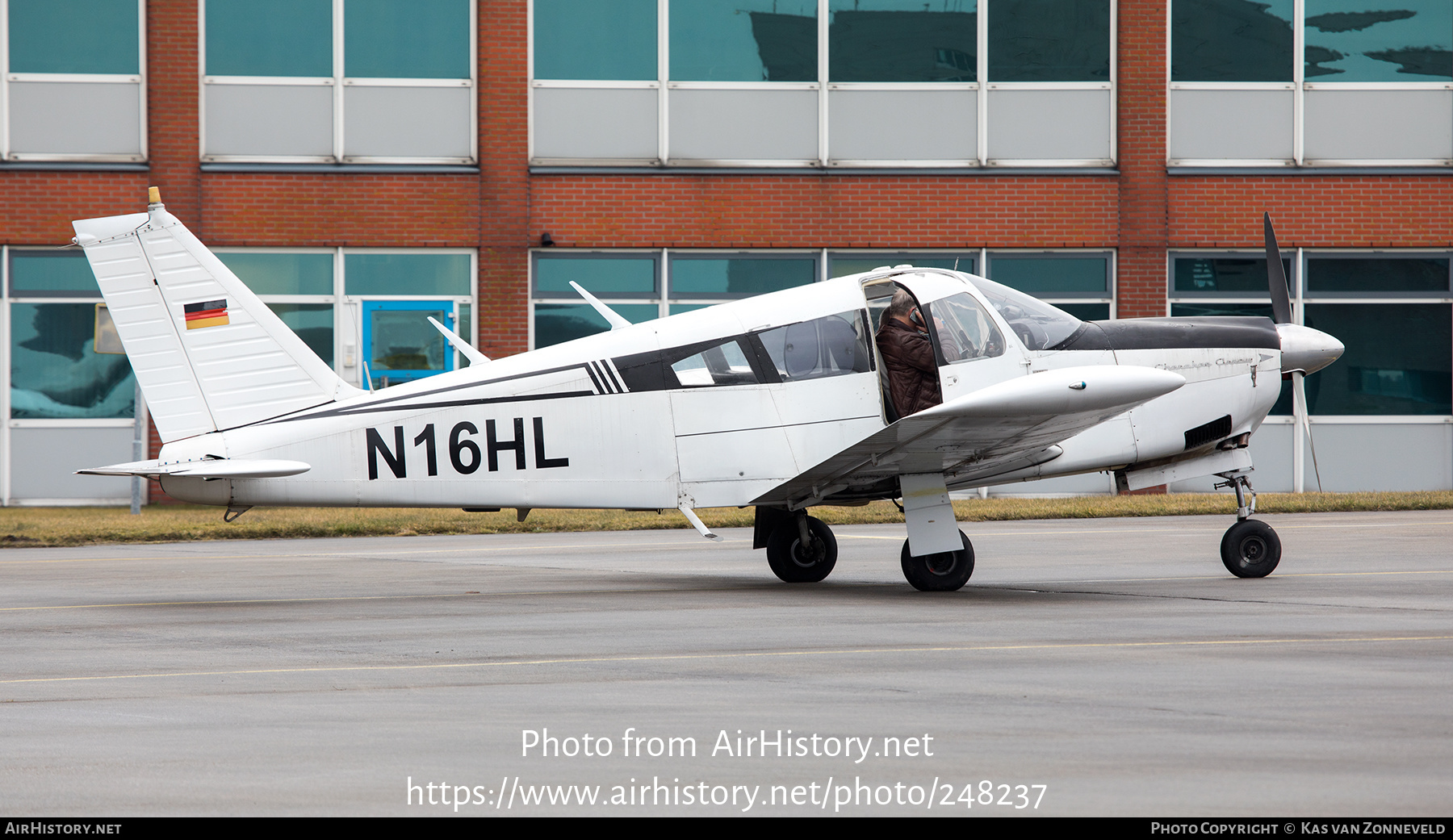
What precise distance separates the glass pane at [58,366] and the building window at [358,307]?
8.17 feet

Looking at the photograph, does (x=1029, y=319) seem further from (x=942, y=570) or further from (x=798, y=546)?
(x=798, y=546)

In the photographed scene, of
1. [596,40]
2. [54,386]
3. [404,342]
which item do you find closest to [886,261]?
[596,40]

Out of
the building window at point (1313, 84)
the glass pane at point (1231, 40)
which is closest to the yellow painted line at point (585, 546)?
the building window at point (1313, 84)

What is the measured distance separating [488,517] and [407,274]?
4.95 m

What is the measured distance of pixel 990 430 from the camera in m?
10.5

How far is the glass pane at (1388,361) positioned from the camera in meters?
23.8

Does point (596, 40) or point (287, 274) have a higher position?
point (596, 40)

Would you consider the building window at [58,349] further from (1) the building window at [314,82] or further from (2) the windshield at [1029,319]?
(2) the windshield at [1029,319]

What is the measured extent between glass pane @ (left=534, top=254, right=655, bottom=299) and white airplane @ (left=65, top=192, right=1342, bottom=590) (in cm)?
1187

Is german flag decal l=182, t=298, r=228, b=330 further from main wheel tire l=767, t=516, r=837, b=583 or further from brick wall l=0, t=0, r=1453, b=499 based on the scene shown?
brick wall l=0, t=0, r=1453, b=499

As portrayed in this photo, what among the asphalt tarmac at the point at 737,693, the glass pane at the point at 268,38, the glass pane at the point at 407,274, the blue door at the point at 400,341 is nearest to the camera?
the asphalt tarmac at the point at 737,693

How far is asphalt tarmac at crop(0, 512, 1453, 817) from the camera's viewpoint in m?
5.14
